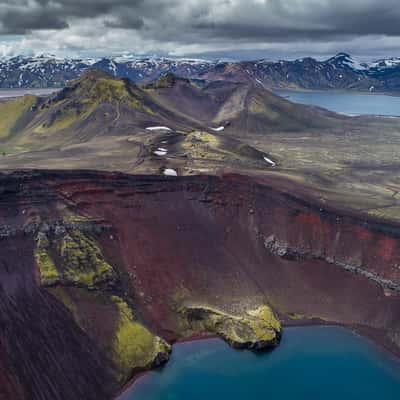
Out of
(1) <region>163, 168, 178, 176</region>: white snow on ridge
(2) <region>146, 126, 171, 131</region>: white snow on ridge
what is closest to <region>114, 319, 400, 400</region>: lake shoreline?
(1) <region>163, 168, 178, 176</region>: white snow on ridge

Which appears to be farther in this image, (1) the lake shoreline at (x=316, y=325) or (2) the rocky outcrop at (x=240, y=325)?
(2) the rocky outcrop at (x=240, y=325)

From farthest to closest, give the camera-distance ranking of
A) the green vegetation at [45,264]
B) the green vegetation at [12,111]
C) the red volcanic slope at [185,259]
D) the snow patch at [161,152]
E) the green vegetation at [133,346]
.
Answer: the green vegetation at [12,111] < the snow patch at [161,152] < the green vegetation at [45,264] < the green vegetation at [133,346] < the red volcanic slope at [185,259]

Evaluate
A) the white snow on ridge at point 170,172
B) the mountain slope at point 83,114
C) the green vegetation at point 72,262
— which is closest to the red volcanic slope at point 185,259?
the green vegetation at point 72,262

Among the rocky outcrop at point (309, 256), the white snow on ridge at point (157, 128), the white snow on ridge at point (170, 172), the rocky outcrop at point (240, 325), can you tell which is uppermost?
the white snow on ridge at point (157, 128)

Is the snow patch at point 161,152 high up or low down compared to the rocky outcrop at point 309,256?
up

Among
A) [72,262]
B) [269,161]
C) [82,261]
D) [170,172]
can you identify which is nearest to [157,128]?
[269,161]

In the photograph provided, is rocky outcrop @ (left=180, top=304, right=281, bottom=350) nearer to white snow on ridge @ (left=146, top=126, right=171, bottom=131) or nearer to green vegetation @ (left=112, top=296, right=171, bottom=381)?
green vegetation @ (left=112, top=296, right=171, bottom=381)

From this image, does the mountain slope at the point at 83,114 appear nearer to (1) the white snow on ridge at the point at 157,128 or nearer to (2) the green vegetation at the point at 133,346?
(1) the white snow on ridge at the point at 157,128

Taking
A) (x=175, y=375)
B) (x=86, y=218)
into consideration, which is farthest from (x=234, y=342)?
(x=86, y=218)
